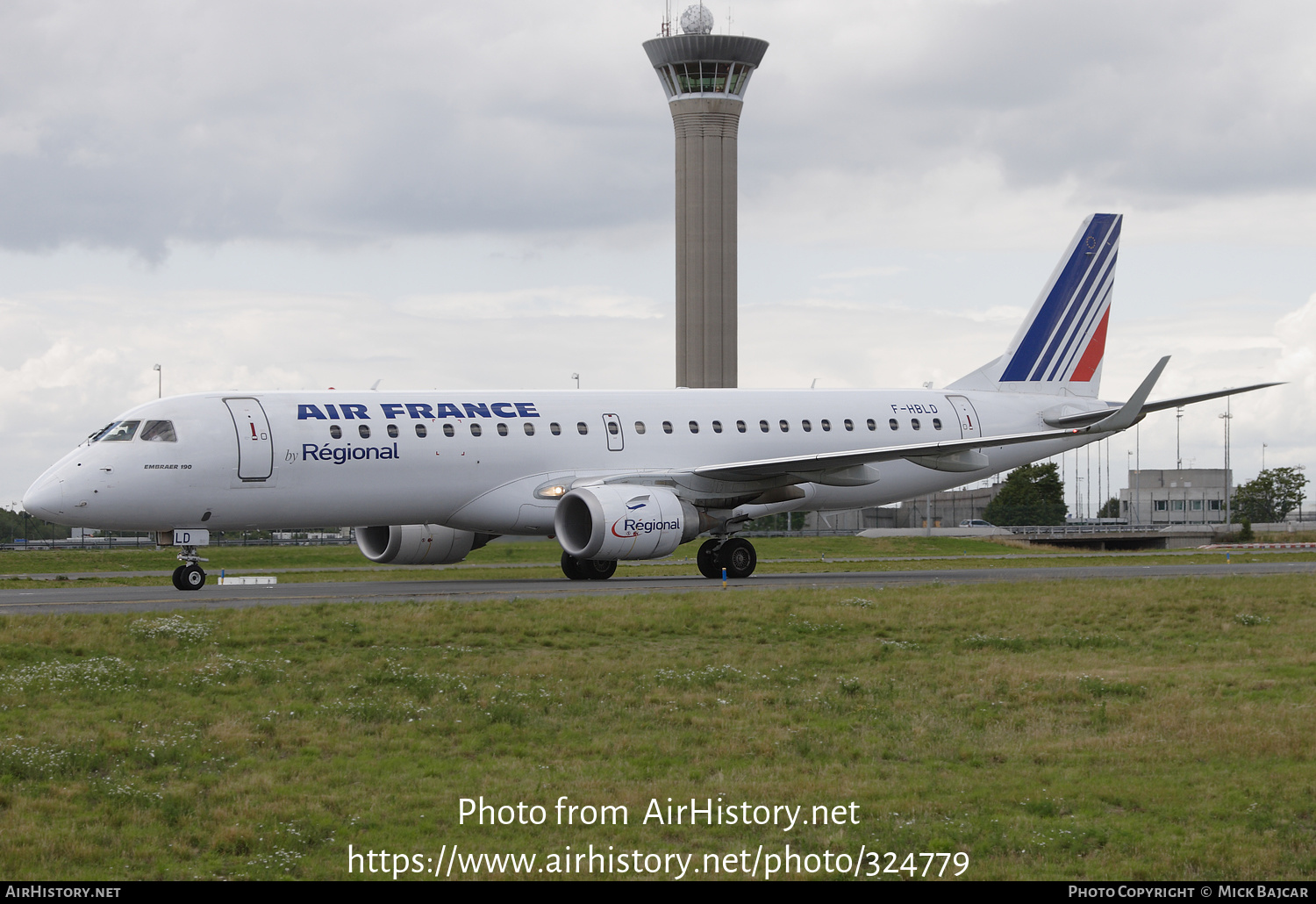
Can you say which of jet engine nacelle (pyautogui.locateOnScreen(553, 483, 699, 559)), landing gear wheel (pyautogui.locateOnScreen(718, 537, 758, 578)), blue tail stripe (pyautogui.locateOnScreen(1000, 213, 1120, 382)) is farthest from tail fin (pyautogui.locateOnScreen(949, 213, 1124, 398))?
jet engine nacelle (pyautogui.locateOnScreen(553, 483, 699, 559))

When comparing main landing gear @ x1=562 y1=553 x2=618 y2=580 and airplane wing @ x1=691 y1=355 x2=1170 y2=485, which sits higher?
airplane wing @ x1=691 y1=355 x2=1170 y2=485

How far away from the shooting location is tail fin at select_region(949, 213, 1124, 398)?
37.8m

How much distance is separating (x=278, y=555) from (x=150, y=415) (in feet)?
82.3

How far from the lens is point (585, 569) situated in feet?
102

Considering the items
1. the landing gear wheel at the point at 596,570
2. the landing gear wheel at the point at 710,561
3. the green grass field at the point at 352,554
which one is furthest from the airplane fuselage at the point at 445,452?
the green grass field at the point at 352,554

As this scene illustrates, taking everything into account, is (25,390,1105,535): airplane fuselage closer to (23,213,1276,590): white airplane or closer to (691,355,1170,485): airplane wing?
(23,213,1276,590): white airplane

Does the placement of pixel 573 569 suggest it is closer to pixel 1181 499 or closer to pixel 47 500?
pixel 47 500

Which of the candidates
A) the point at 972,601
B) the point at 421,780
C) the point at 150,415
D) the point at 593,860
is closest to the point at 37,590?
the point at 150,415

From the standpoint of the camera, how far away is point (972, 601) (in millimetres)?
23188

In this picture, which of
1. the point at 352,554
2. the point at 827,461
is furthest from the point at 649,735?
Result: the point at 352,554

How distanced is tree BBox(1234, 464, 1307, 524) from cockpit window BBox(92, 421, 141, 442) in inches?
5077

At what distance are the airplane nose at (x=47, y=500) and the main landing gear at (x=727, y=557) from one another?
12898mm

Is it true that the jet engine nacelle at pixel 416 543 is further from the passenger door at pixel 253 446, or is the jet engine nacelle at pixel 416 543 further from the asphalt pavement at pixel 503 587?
the passenger door at pixel 253 446
